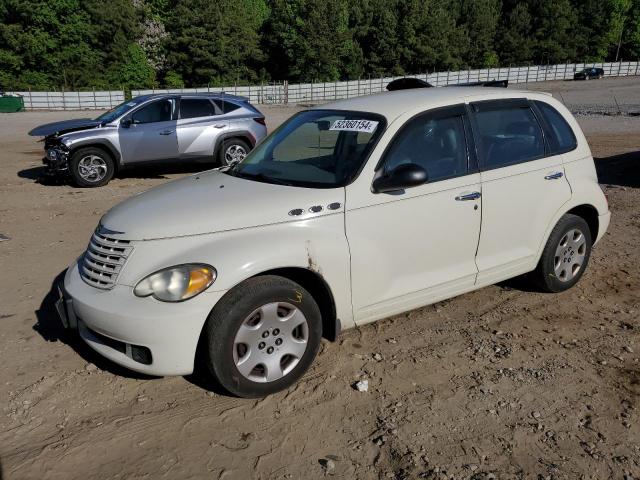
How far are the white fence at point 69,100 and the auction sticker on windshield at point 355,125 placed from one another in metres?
43.1

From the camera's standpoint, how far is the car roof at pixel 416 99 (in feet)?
13.4

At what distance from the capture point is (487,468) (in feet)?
9.50

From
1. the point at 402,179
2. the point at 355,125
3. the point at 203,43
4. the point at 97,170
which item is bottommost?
the point at 97,170

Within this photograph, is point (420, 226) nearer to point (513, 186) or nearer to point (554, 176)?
point (513, 186)

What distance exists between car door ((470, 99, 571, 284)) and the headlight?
84.3 inches

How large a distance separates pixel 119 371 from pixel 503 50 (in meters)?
94.8

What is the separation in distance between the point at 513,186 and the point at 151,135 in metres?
8.25

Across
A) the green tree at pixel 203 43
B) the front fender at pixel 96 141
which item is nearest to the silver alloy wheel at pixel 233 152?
the front fender at pixel 96 141

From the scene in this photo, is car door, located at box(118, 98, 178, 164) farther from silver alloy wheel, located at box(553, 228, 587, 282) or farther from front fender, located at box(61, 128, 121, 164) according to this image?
silver alloy wheel, located at box(553, 228, 587, 282)

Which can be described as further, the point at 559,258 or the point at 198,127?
the point at 198,127

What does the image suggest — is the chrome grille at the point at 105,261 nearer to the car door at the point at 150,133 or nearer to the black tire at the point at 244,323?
the black tire at the point at 244,323

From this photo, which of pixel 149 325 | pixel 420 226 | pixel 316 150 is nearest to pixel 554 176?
pixel 420 226

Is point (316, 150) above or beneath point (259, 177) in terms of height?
above

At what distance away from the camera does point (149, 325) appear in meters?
3.18
